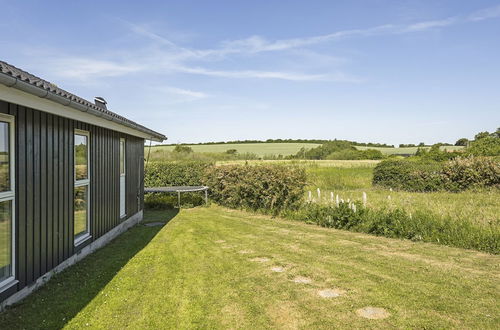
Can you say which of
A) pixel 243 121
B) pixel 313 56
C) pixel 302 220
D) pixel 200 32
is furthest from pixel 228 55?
pixel 243 121

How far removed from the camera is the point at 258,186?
40.2 ft

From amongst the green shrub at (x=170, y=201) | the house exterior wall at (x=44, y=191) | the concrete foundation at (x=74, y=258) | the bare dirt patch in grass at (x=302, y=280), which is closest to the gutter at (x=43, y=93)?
the house exterior wall at (x=44, y=191)

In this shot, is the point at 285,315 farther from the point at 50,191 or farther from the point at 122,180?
the point at 122,180

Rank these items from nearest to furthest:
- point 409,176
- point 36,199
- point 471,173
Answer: point 36,199
point 471,173
point 409,176

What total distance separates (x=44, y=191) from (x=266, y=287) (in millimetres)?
3192

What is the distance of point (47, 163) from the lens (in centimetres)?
473

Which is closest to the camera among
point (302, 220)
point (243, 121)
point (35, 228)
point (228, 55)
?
point (35, 228)

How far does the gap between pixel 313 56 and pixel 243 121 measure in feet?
52.9

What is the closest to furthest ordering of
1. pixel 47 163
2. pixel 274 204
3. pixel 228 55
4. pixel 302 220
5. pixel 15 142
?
pixel 15 142, pixel 47 163, pixel 302 220, pixel 274 204, pixel 228 55

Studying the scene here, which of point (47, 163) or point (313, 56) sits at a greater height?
point (313, 56)

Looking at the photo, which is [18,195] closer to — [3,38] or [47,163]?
[47,163]

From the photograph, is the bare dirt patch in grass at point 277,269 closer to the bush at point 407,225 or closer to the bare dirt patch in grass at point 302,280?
the bare dirt patch in grass at point 302,280

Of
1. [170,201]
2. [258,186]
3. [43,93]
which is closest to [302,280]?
[43,93]

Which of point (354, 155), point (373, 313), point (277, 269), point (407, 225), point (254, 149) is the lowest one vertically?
point (277, 269)
